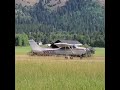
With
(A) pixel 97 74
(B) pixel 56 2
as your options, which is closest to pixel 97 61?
(A) pixel 97 74

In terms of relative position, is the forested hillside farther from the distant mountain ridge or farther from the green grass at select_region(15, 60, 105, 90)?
the green grass at select_region(15, 60, 105, 90)

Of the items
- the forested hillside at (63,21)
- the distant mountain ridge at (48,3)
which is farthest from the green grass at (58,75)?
the distant mountain ridge at (48,3)

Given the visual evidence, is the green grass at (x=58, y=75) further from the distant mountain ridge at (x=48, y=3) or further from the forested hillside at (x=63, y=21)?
Answer: the distant mountain ridge at (x=48, y=3)

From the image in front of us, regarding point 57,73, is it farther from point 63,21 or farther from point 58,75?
point 63,21

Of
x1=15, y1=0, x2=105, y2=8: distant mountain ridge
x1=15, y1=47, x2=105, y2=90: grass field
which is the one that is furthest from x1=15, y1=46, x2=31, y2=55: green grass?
x1=15, y1=0, x2=105, y2=8: distant mountain ridge

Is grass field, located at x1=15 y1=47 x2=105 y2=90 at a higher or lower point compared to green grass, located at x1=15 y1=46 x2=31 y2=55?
lower
